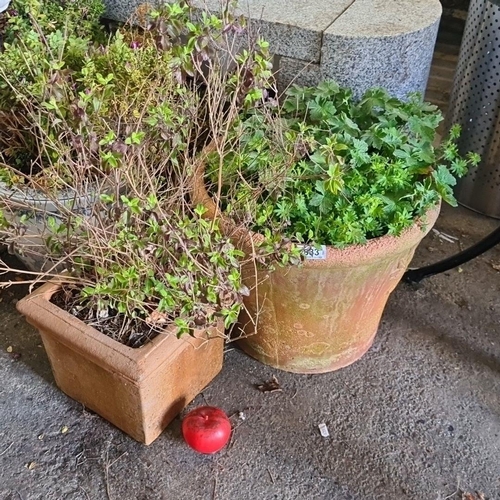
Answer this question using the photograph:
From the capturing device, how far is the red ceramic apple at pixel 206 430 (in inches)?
66.3

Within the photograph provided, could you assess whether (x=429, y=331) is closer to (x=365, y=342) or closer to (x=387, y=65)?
(x=365, y=342)

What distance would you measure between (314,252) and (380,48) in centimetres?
78

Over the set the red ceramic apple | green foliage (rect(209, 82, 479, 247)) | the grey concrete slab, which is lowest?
Answer: the red ceramic apple

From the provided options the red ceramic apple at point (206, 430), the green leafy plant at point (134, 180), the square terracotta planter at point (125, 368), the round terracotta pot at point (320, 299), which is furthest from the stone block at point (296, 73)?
the red ceramic apple at point (206, 430)

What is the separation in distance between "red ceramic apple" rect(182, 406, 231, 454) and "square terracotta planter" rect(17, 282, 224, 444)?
10 centimetres

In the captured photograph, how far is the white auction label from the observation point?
1.58 m

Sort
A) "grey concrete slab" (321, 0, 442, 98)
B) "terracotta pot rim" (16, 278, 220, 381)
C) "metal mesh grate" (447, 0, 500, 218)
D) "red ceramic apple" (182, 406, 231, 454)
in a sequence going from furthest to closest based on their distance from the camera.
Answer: "metal mesh grate" (447, 0, 500, 218) < "grey concrete slab" (321, 0, 442, 98) < "red ceramic apple" (182, 406, 231, 454) < "terracotta pot rim" (16, 278, 220, 381)

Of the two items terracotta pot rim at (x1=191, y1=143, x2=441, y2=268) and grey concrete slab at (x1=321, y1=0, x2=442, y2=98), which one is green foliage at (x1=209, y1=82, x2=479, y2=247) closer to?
terracotta pot rim at (x1=191, y1=143, x2=441, y2=268)

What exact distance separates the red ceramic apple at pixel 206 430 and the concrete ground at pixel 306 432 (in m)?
0.07

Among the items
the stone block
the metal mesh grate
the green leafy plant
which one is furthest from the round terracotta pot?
the metal mesh grate

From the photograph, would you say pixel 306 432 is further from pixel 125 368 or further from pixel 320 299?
pixel 125 368

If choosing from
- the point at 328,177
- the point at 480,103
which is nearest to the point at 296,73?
the point at 328,177

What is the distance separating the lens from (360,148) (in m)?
1.65

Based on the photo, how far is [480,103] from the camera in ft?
7.86
